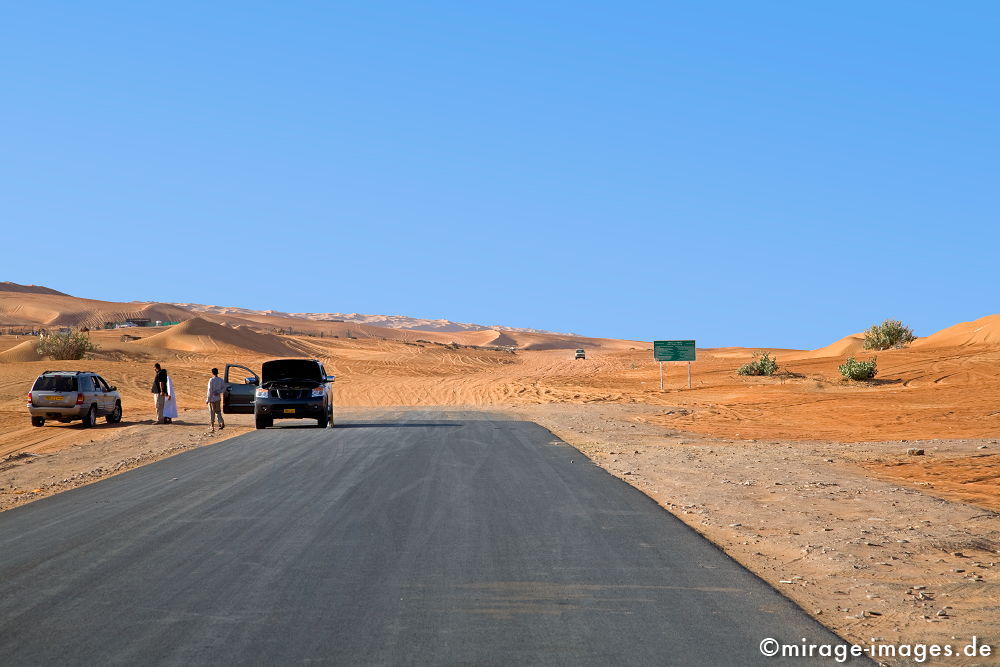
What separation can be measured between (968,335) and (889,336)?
5246mm

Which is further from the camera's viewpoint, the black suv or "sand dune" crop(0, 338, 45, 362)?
"sand dune" crop(0, 338, 45, 362)

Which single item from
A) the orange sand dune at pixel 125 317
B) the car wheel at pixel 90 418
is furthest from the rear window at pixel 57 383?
the orange sand dune at pixel 125 317

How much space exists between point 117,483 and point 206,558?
6.92 metres

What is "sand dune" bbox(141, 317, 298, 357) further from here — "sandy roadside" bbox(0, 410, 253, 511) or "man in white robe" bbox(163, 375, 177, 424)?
"sandy roadside" bbox(0, 410, 253, 511)

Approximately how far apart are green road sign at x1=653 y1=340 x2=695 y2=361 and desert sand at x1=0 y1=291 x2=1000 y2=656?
191 centimetres

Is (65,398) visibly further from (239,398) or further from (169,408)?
(239,398)

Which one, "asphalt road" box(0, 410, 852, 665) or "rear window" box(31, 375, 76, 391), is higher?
"rear window" box(31, 375, 76, 391)

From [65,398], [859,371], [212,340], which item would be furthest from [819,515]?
[212,340]

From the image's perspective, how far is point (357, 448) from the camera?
20844mm

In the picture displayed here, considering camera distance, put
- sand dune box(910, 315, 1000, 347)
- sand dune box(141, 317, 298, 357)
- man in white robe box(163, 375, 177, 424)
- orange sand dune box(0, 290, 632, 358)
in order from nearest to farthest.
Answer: man in white robe box(163, 375, 177, 424), sand dune box(910, 315, 1000, 347), sand dune box(141, 317, 298, 357), orange sand dune box(0, 290, 632, 358)

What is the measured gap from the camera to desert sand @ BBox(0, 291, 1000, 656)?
8.57 metres

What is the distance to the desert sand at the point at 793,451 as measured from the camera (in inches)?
337

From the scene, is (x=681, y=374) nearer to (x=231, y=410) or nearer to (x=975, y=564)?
(x=231, y=410)

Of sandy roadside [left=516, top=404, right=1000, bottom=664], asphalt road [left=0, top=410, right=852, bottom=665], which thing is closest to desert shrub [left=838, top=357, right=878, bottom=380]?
sandy roadside [left=516, top=404, right=1000, bottom=664]
